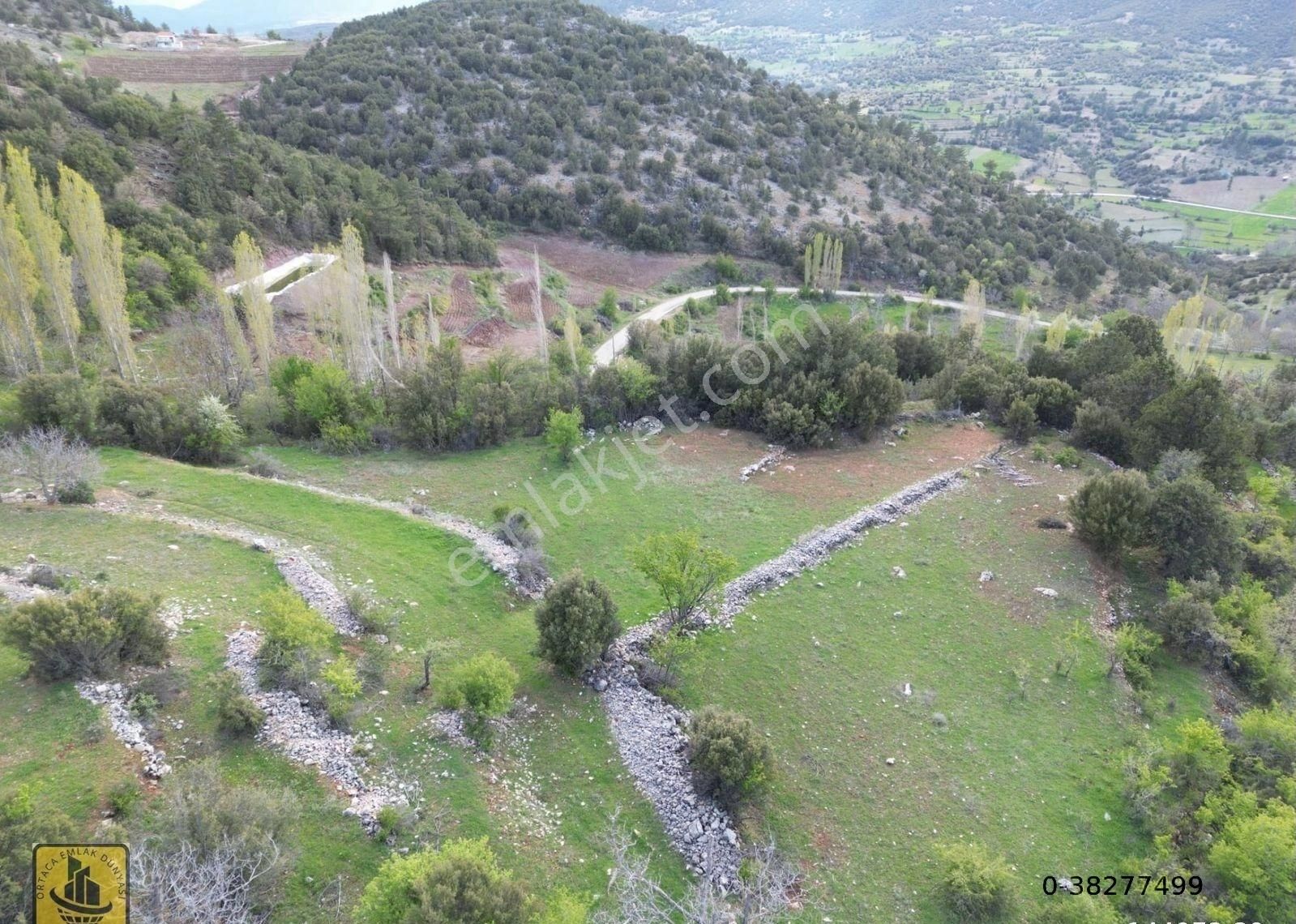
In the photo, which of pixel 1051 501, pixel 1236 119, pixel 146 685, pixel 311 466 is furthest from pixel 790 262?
pixel 1236 119

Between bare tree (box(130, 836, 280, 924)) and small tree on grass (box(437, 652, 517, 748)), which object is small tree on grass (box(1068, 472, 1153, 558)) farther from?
bare tree (box(130, 836, 280, 924))

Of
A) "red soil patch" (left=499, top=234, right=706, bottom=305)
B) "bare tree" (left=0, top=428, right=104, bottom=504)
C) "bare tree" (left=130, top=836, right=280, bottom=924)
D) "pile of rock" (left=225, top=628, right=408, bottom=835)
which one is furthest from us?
"red soil patch" (left=499, top=234, right=706, bottom=305)

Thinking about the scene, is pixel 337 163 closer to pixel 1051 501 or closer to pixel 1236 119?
pixel 1051 501

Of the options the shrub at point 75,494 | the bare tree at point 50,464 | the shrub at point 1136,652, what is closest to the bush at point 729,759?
the shrub at point 1136,652

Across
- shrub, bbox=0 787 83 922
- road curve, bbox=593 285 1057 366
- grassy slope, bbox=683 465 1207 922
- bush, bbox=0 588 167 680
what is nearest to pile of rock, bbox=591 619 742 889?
grassy slope, bbox=683 465 1207 922

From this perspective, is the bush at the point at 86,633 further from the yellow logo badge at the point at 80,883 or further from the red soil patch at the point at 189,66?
the red soil patch at the point at 189,66
